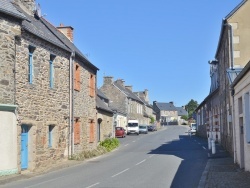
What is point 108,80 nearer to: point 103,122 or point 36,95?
point 103,122

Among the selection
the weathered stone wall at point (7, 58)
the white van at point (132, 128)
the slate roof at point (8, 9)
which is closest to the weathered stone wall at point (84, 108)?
the weathered stone wall at point (7, 58)

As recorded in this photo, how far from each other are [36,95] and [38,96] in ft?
0.75

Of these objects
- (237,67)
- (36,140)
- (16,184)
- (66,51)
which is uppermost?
(66,51)

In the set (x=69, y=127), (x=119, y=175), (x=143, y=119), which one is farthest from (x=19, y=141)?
(x=143, y=119)

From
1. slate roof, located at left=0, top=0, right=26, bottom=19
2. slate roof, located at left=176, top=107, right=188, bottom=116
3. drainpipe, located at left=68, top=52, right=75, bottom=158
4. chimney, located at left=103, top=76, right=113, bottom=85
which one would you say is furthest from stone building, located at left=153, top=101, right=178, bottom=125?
slate roof, located at left=0, top=0, right=26, bottom=19

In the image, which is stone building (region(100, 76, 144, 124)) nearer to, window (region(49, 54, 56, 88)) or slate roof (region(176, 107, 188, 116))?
window (region(49, 54, 56, 88))

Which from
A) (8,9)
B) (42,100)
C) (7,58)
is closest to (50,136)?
(42,100)

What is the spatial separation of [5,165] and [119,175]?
4.62 metres

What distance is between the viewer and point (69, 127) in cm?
2345

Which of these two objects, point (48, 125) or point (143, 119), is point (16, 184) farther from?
point (143, 119)

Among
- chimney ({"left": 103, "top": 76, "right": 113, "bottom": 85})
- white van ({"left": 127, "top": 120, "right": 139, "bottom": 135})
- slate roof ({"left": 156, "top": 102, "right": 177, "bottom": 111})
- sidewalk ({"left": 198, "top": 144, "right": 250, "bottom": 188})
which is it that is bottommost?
sidewalk ({"left": 198, "top": 144, "right": 250, "bottom": 188})

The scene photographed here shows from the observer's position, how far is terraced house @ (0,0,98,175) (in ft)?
54.3

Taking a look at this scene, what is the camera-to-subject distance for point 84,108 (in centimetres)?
2692

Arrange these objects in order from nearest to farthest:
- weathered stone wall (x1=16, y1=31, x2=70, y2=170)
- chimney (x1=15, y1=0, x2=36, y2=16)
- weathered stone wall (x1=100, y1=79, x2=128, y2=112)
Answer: weathered stone wall (x1=16, y1=31, x2=70, y2=170) < chimney (x1=15, y1=0, x2=36, y2=16) < weathered stone wall (x1=100, y1=79, x2=128, y2=112)
